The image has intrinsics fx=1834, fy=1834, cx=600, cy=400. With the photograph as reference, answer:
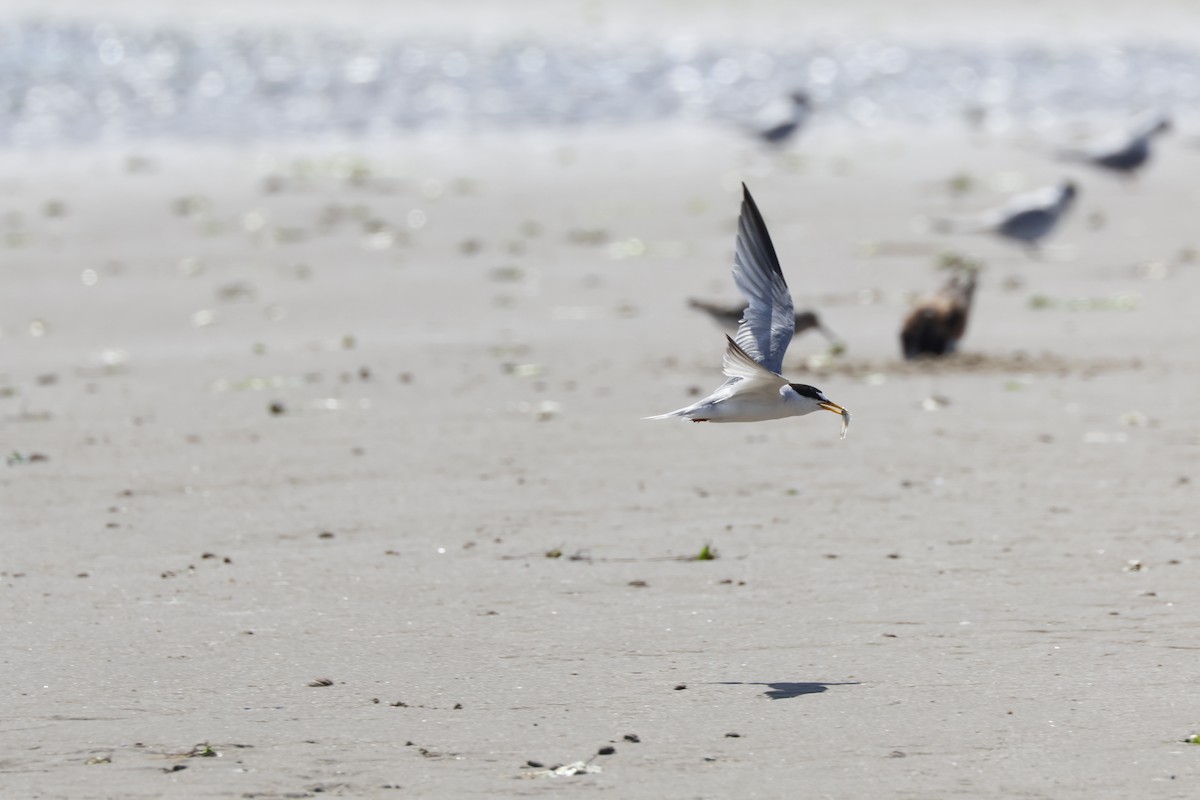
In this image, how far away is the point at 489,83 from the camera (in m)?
26.5

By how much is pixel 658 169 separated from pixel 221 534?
11880mm

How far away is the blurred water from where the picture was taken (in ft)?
76.0

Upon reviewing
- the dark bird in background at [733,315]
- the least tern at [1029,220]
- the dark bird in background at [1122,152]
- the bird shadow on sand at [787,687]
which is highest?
the dark bird in background at [1122,152]

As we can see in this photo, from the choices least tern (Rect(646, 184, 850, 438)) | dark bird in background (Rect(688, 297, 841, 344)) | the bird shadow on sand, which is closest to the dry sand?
the bird shadow on sand

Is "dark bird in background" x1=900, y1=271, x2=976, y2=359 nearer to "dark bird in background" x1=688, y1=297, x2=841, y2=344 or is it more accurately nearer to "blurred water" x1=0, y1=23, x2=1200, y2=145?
"dark bird in background" x1=688, y1=297, x2=841, y2=344

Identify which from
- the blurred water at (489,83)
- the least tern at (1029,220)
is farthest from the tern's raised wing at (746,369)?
the blurred water at (489,83)

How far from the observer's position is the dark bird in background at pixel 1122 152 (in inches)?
692

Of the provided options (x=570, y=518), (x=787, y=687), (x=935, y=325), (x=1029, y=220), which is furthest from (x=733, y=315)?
(x=787, y=687)

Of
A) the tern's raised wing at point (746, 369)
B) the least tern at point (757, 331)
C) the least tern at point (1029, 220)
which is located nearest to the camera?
the tern's raised wing at point (746, 369)

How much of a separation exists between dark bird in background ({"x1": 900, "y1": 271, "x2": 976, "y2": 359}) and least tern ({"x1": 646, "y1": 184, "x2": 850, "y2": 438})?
173 inches

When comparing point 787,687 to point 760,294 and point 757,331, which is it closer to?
point 757,331

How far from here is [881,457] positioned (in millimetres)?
8734

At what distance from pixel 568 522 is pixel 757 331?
1.49 meters

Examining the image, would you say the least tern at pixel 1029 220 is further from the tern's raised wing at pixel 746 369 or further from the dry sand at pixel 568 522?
the tern's raised wing at pixel 746 369
